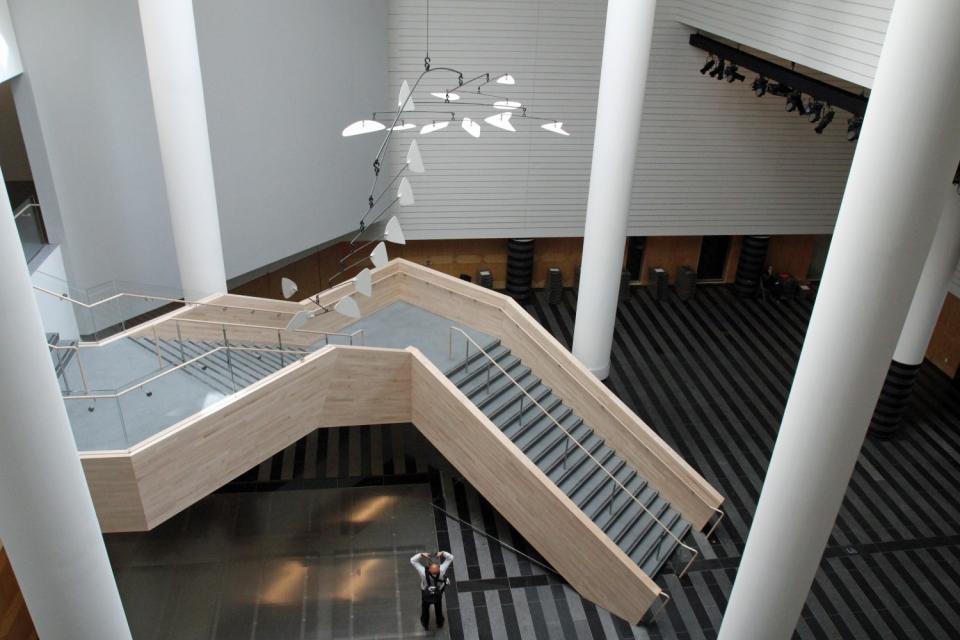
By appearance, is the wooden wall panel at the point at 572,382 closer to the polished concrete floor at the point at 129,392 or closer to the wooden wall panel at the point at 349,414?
the wooden wall panel at the point at 349,414

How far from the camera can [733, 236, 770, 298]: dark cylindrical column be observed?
16.1 m

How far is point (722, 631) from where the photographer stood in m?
6.36

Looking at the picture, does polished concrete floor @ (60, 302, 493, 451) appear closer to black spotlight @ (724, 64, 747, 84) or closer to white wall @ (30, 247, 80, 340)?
white wall @ (30, 247, 80, 340)

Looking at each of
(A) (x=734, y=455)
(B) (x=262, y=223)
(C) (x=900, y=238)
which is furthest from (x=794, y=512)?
(B) (x=262, y=223)

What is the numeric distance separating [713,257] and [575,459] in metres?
8.66

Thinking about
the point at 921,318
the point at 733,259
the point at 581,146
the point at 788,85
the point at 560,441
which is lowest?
the point at 733,259

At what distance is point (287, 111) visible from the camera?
36.5ft

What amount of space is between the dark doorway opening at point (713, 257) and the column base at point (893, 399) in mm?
5624

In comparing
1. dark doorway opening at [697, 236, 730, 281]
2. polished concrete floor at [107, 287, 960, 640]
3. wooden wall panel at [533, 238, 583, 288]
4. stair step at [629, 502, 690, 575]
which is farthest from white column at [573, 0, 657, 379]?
dark doorway opening at [697, 236, 730, 281]

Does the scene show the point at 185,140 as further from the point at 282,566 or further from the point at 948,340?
the point at 948,340

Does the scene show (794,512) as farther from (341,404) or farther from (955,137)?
(341,404)

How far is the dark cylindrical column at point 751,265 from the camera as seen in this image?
16078mm

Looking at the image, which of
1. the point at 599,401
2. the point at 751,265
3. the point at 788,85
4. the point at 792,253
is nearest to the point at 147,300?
the point at 599,401

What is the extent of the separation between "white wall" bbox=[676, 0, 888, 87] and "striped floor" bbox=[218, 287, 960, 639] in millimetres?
5472
